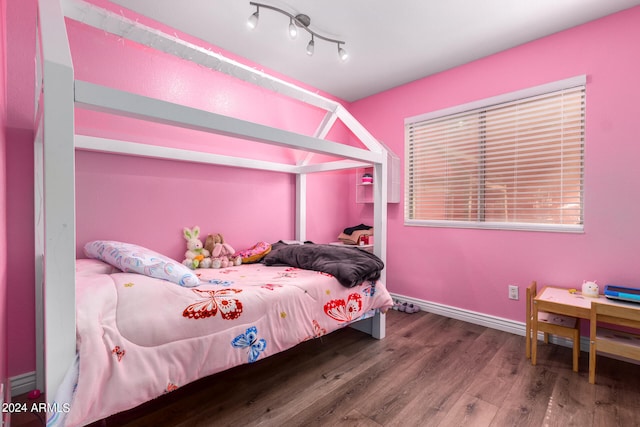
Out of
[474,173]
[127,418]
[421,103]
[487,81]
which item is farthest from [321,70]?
[127,418]

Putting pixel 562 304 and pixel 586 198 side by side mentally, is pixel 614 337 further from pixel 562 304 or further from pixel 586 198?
pixel 586 198

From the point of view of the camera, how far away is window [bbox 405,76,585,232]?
2.23m

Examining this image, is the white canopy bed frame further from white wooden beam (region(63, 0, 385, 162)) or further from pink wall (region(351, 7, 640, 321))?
pink wall (region(351, 7, 640, 321))

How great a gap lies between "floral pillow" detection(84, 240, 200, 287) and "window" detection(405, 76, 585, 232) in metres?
2.29

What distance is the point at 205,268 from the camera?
2271 mm

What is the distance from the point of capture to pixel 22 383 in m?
1.66

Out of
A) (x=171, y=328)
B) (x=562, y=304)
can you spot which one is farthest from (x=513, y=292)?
(x=171, y=328)

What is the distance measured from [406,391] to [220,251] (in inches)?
63.1

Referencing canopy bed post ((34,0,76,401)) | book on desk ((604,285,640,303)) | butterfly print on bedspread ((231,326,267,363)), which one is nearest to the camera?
canopy bed post ((34,0,76,401))

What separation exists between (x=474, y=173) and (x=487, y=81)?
0.79m

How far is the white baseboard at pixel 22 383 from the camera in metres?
1.63

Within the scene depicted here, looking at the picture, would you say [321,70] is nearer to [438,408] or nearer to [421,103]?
[421,103]

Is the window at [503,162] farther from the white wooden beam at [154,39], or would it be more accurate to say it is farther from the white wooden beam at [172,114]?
the white wooden beam at [172,114]

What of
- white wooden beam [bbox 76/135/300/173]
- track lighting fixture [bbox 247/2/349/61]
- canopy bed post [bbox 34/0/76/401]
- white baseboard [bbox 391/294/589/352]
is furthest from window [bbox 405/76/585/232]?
canopy bed post [bbox 34/0/76/401]
